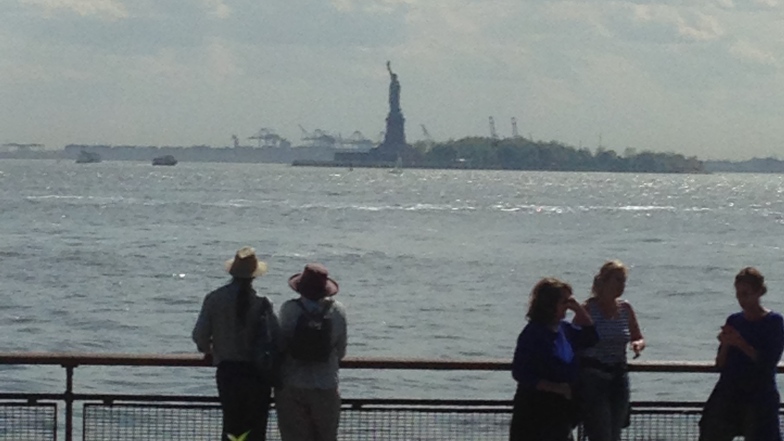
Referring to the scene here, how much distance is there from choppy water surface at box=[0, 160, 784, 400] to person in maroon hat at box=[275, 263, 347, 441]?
12.4 m

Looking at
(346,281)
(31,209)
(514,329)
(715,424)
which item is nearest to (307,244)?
(346,281)

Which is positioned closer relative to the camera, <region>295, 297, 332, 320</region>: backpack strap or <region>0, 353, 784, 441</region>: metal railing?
<region>295, 297, 332, 320</region>: backpack strap

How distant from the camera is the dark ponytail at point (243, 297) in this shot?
8.34 m

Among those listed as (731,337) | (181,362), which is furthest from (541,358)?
(181,362)

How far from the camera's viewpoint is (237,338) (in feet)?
27.4

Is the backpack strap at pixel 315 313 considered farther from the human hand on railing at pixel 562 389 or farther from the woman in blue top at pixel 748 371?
the woman in blue top at pixel 748 371

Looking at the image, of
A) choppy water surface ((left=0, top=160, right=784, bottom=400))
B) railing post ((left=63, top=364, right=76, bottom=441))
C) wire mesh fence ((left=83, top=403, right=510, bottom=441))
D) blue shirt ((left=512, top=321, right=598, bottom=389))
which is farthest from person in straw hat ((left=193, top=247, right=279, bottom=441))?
choppy water surface ((left=0, top=160, right=784, bottom=400))

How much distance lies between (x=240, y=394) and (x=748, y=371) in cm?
266

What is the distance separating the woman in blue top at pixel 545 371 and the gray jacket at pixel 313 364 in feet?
3.25

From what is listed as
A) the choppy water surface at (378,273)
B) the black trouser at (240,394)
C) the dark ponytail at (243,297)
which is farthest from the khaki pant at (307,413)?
the choppy water surface at (378,273)

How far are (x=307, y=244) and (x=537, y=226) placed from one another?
23830mm

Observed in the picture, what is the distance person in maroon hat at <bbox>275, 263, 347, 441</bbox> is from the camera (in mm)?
8211

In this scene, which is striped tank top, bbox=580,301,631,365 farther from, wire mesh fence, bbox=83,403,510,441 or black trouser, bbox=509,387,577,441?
wire mesh fence, bbox=83,403,510,441

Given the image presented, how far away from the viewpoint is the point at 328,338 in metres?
8.22
